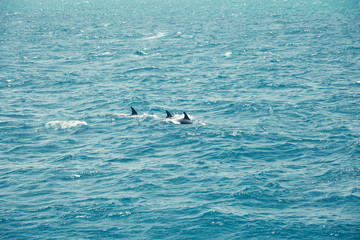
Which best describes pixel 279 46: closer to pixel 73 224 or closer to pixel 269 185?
pixel 269 185

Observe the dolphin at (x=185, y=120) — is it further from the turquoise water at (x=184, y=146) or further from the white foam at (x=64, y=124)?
the white foam at (x=64, y=124)

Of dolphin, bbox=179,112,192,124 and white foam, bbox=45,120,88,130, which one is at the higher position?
dolphin, bbox=179,112,192,124

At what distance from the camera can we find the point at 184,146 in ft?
127

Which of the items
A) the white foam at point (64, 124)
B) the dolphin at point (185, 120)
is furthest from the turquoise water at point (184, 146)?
the dolphin at point (185, 120)

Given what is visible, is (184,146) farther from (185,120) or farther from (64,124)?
(64,124)

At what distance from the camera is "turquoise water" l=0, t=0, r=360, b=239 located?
2694 cm

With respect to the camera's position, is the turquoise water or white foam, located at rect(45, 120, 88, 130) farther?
white foam, located at rect(45, 120, 88, 130)

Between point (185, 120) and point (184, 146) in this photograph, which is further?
point (185, 120)

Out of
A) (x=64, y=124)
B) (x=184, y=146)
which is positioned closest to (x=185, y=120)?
(x=184, y=146)

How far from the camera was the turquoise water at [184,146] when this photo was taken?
26.9m

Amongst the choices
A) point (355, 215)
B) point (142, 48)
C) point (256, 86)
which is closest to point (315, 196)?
point (355, 215)

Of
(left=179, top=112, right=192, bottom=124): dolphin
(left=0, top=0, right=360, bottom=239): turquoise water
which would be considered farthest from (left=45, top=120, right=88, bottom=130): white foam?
(left=179, top=112, right=192, bottom=124): dolphin

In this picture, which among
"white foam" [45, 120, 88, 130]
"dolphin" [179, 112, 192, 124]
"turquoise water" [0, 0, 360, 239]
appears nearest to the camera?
"turquoise water" [0, 0, 360, 239]

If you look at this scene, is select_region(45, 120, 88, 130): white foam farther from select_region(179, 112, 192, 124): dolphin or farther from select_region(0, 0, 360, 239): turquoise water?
select_region(179, 112, 192, 124): dolphin
